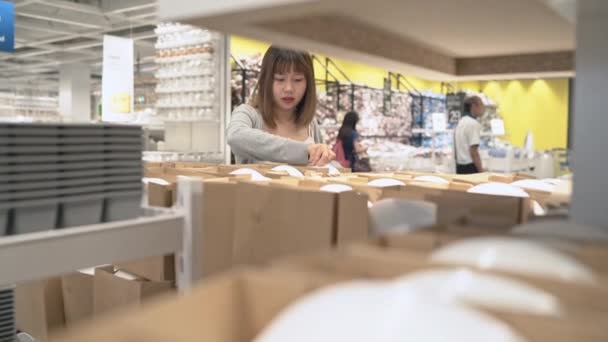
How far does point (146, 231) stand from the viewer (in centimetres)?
113

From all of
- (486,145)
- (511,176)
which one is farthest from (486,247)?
(486,145)

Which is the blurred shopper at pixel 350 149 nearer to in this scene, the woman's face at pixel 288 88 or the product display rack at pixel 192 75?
the product display rack at pixel 192 75

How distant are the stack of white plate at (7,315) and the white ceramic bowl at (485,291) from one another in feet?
5.66

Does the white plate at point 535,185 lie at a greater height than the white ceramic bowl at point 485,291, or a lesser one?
greater

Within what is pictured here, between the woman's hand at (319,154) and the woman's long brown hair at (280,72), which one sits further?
the woman's long brown hair at (280,72)

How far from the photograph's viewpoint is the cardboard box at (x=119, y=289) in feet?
4.90

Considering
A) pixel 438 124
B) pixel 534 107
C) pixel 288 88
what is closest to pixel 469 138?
pixel 438 124

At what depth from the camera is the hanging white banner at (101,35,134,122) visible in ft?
21.0

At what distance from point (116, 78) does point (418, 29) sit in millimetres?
5868

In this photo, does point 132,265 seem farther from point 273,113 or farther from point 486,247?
point 273,113

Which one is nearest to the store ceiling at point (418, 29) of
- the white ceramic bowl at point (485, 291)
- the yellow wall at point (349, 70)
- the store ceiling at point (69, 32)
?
the white ceramic bowl at point (485, 291)

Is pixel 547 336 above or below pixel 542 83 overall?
below

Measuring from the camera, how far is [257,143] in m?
2.68

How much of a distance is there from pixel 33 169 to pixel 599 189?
1060mm
